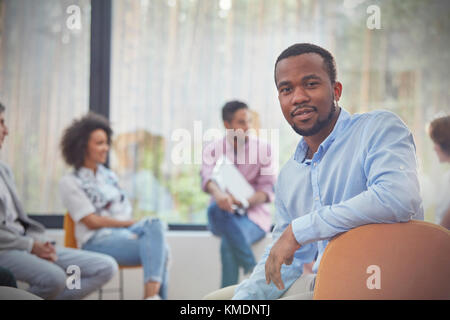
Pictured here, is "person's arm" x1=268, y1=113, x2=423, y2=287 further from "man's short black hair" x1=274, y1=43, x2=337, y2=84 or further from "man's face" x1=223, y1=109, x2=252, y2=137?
"man's face" x1=223, y1=109, x2=252, y2=137

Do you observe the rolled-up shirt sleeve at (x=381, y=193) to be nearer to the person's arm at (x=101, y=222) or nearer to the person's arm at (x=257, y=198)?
the person's arm at (x=257, y=198)

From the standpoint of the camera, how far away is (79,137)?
288 cm

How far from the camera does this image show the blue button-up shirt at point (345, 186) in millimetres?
1029

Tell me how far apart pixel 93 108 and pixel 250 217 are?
5.07 feet

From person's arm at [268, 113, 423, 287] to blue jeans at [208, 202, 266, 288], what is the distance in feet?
4.81

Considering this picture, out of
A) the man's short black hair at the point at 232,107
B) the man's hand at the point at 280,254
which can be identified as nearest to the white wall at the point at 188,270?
the man's short black hair at the point at 232,107

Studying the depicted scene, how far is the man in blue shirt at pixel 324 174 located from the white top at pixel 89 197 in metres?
1.59

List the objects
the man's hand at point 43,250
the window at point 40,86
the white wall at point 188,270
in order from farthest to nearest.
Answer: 1. the window at point 40,86
2. the white wall at point 188,270
3. the man's hand at point 43,250

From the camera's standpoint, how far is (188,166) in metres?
3.42

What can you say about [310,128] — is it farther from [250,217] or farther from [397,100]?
[397,100]

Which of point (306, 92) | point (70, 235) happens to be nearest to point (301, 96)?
point (306, 92)

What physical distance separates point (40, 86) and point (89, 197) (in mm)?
1212

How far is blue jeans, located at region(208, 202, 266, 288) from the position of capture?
2.60 m

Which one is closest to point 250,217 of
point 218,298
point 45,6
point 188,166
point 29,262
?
point 188,166
